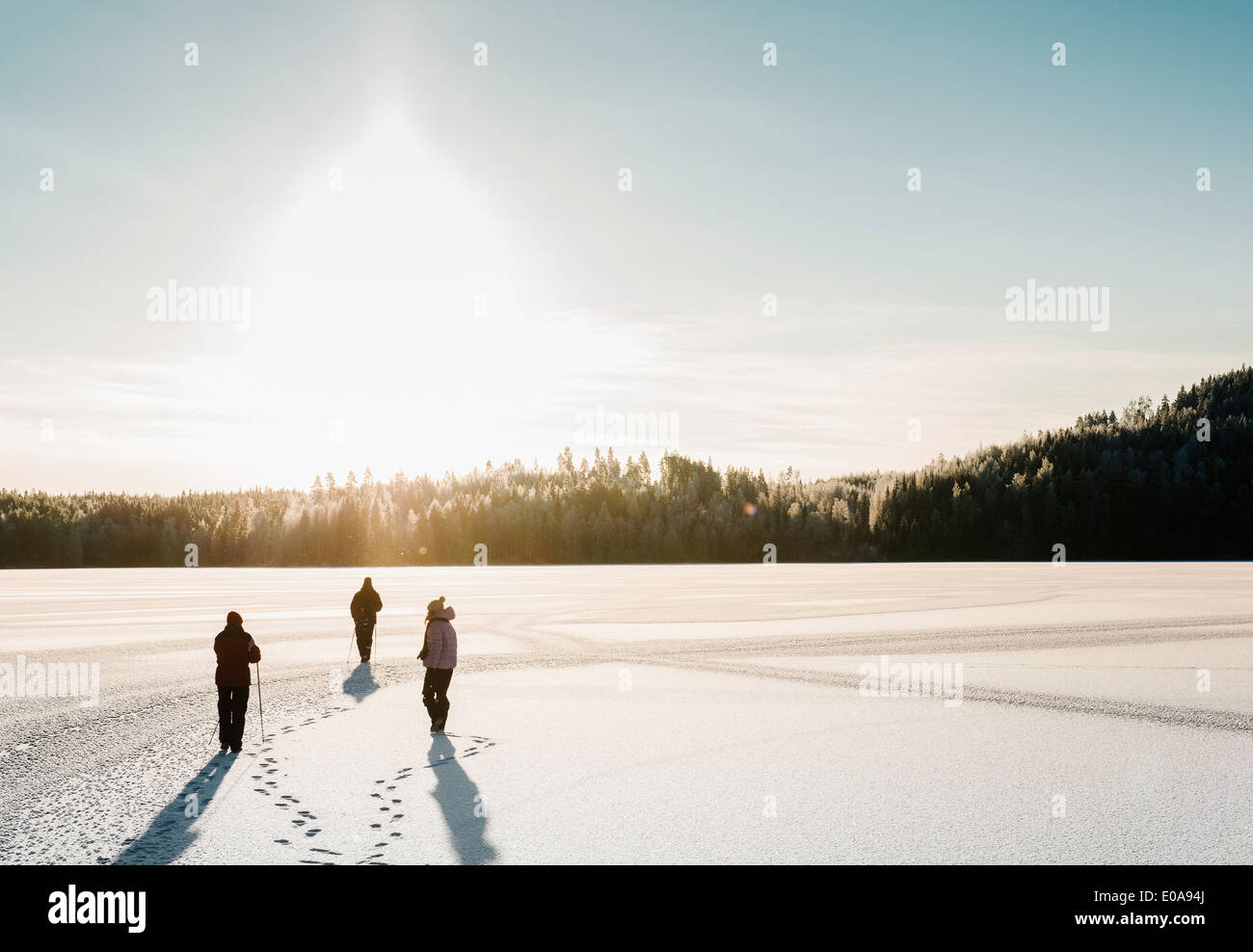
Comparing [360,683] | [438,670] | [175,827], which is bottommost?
[360,683]

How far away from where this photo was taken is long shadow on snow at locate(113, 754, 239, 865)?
283 inches

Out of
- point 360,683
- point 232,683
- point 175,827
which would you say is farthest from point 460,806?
point 360,683

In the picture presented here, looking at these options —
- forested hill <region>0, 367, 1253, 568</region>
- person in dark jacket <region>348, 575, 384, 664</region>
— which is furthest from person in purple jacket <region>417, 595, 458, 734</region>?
forested hill <region>0, 367, 1253, 568</region>

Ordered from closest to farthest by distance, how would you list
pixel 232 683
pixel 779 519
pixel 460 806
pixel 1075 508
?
pixel 460 806, pixel 232 683, pixel 1075 508, pixel 779 519

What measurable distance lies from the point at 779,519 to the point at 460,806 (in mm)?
157379

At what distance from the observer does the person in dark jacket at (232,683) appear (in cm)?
1091

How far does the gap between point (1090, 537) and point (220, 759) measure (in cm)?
15532

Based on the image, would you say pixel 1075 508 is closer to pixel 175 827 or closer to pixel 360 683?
pixel 360 683

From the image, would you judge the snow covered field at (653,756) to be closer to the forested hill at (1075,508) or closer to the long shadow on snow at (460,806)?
the long shadow on snow at (460,806)

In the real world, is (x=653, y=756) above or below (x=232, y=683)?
below

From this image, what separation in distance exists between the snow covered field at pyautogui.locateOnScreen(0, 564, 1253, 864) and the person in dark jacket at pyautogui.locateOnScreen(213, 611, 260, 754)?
0.35m

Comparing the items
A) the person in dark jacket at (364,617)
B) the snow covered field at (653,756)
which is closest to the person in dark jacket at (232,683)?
the snow covered field at (653,756)

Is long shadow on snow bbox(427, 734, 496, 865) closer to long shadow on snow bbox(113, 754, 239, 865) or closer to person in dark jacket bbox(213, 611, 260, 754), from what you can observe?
long shadow on snow bbox(113, 754, 239, 865)

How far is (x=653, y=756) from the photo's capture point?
1043cm
